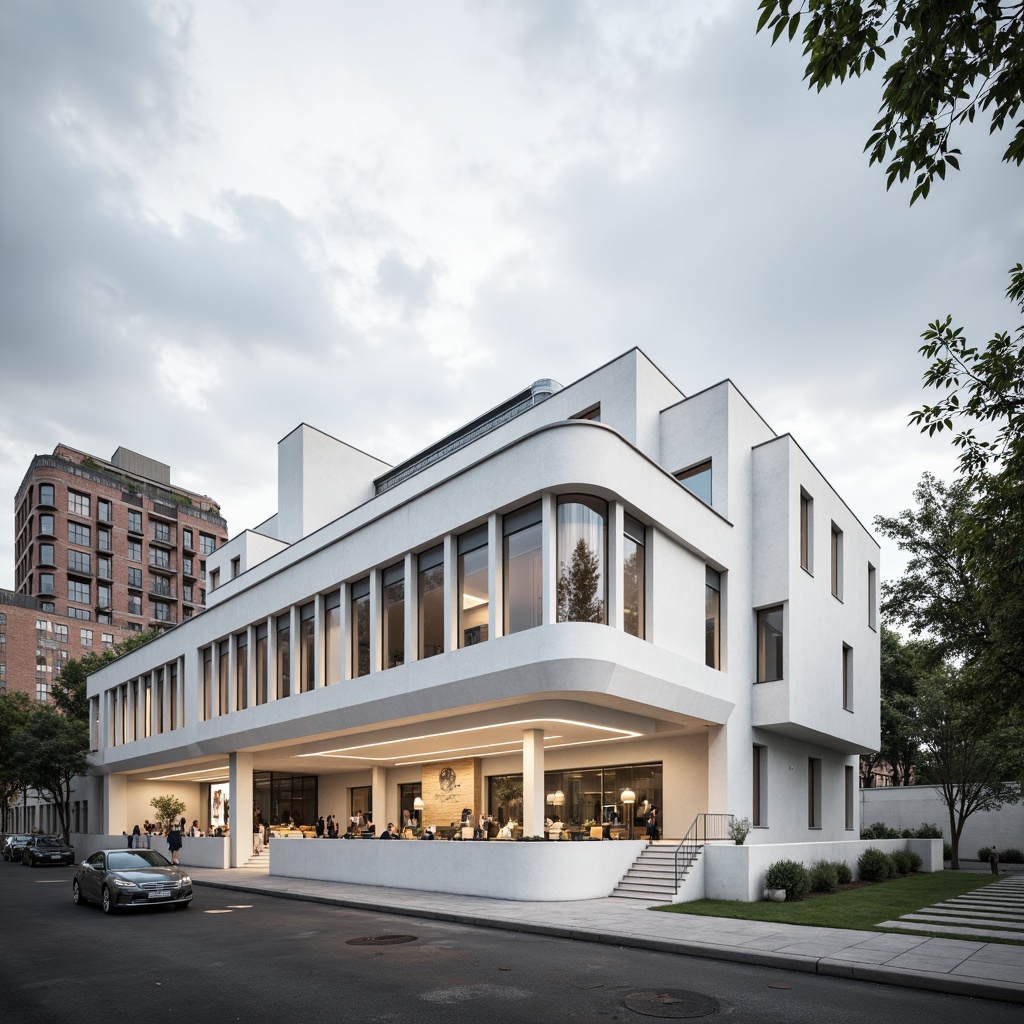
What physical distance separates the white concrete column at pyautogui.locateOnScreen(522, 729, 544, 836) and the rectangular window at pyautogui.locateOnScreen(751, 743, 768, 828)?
8.36 m

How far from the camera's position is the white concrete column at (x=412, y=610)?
23.0 meters

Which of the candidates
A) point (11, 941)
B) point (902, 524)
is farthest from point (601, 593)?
point (902, 524)

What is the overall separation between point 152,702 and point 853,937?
36192 mm

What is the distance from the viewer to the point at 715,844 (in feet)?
68.8

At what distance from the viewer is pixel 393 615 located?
24469 millimetres

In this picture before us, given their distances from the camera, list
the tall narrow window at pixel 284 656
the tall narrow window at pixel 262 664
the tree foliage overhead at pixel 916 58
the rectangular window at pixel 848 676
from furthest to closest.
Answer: the rectangular window at pixel 848 676 → the tall narrow window at pixel 262 664 → the tall narrow window at pixel 284 656 → the tree foliage overhead at pixel 916 58

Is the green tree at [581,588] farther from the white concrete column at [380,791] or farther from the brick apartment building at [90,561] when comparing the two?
the brick apartment building at [90,561]

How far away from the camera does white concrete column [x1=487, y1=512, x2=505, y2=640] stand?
2053cm

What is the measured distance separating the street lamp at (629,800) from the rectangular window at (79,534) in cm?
8370

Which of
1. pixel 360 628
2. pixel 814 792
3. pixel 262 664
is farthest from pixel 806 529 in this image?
pixel 262 664

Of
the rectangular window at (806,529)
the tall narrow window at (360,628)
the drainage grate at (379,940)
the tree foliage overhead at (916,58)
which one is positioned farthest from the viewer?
the rectangular window at (806,529)

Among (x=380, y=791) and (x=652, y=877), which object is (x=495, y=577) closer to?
(x=652, y=877)

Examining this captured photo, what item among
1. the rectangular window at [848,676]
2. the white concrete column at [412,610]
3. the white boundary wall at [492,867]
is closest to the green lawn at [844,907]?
the white boundary wall at [492,867]

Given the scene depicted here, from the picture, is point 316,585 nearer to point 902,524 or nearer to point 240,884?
point 240,884
